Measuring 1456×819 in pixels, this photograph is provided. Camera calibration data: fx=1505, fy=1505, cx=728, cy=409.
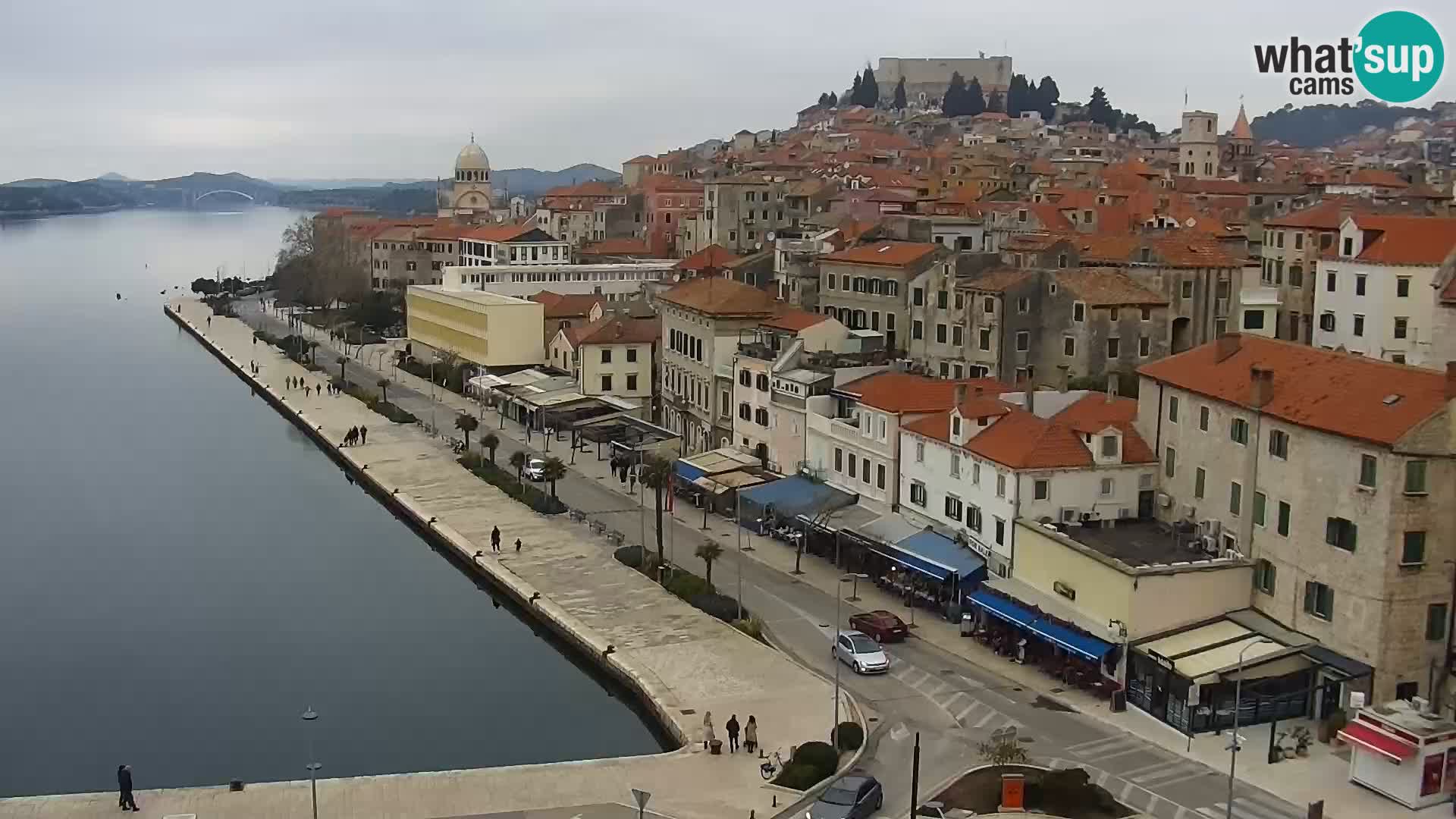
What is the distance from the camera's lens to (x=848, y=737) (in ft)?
85.8

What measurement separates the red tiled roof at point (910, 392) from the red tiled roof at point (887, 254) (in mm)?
9855

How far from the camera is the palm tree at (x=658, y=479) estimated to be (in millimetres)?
39031

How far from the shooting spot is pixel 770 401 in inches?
1839

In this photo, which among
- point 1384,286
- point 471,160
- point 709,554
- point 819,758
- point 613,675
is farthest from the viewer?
point 471,160

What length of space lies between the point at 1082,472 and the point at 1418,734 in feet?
38.1

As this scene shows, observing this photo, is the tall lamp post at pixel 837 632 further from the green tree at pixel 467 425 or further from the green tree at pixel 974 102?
the green tree at pixel 974 102

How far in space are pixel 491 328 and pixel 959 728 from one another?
50.4 meters

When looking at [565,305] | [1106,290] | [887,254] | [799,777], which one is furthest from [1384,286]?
[565,305]

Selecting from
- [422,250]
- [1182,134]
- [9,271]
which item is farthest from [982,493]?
[9,271]

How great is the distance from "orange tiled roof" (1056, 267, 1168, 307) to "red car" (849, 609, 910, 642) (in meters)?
17.2

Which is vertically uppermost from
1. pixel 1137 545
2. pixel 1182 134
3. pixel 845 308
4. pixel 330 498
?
pixel 1182 134

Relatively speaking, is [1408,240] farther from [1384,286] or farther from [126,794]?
[126,794]

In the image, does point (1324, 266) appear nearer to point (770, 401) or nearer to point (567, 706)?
point (770, 401)

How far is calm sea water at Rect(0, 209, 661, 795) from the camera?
30.3m
